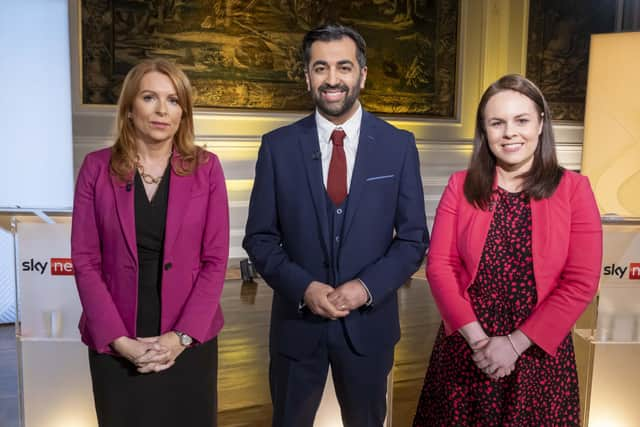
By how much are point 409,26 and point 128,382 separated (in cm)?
654

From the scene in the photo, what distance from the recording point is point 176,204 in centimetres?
190

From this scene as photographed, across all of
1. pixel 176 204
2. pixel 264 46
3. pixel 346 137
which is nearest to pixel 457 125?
pixel 264 46

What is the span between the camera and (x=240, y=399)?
351cm

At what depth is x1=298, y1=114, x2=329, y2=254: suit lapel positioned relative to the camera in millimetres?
1975

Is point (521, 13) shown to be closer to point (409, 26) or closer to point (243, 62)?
point (409, 26)

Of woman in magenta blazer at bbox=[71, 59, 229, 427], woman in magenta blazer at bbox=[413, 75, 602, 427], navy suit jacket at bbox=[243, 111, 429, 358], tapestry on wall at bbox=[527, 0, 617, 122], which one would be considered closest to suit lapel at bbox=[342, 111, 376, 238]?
navy suit jacket at bbox=[243, 111, 429, 358]

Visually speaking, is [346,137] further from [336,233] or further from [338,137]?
Answer: [336,233]

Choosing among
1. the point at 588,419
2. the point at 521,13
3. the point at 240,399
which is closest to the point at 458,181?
the point at 588,419

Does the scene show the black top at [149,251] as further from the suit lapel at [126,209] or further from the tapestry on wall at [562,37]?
the tapestry on wall at [562,37]

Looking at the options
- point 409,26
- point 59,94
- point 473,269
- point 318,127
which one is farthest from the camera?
point 409,26

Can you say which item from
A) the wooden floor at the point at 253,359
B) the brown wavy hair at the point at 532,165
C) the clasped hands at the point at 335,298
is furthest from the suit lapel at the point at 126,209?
the wooden floor at the point at 253,359

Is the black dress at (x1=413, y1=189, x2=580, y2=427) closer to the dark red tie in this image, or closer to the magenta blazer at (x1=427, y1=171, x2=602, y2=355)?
the magenta blazer at (x1=427, y1=171, x2=602, y2=355)

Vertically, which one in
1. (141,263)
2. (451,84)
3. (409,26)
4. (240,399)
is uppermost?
(409,26)

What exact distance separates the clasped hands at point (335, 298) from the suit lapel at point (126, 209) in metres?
0.58
